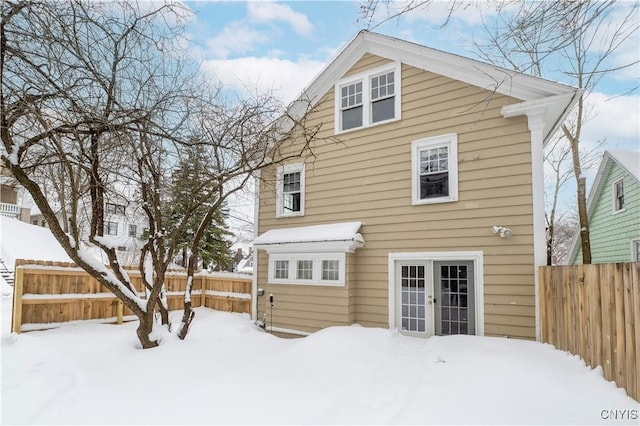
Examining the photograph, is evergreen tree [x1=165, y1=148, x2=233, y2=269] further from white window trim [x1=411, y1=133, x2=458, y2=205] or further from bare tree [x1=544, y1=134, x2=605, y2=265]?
bare tree [x1=544, y1=134, x2=605, y2=265]

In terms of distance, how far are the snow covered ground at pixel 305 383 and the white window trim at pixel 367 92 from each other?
4.87 meters

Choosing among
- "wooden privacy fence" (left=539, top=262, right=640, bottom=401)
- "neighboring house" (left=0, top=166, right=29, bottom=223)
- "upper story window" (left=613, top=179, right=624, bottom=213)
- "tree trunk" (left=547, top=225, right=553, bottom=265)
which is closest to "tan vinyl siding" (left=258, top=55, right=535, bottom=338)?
"wooden privacy fence" (left=539, top=262, right=640, bottom=401)

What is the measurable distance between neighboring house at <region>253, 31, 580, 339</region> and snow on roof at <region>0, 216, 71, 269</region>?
493 inches

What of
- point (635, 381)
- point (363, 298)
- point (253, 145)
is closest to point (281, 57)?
point (253, 145)

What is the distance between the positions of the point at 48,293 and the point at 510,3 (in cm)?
917

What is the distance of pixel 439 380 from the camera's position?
14.0ft

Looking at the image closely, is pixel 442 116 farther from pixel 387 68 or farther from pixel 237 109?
pixel 237 109

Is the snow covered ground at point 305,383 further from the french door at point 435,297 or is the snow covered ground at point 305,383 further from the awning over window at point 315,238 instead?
the awning over window at point 315,238

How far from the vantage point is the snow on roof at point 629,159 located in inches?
447

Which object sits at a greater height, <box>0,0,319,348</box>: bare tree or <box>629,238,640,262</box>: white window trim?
<box>0,0,319,348</box>: bare tree

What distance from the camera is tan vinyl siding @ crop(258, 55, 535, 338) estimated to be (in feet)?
21.4

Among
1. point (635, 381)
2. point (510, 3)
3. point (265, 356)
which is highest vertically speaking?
point (510, 3)

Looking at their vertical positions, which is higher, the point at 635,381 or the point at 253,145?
the point at 253,145

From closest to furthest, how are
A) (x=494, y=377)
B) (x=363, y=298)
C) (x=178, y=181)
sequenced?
(x=494, y=377) → (x=178, y=181) → (x=363, y=298)
